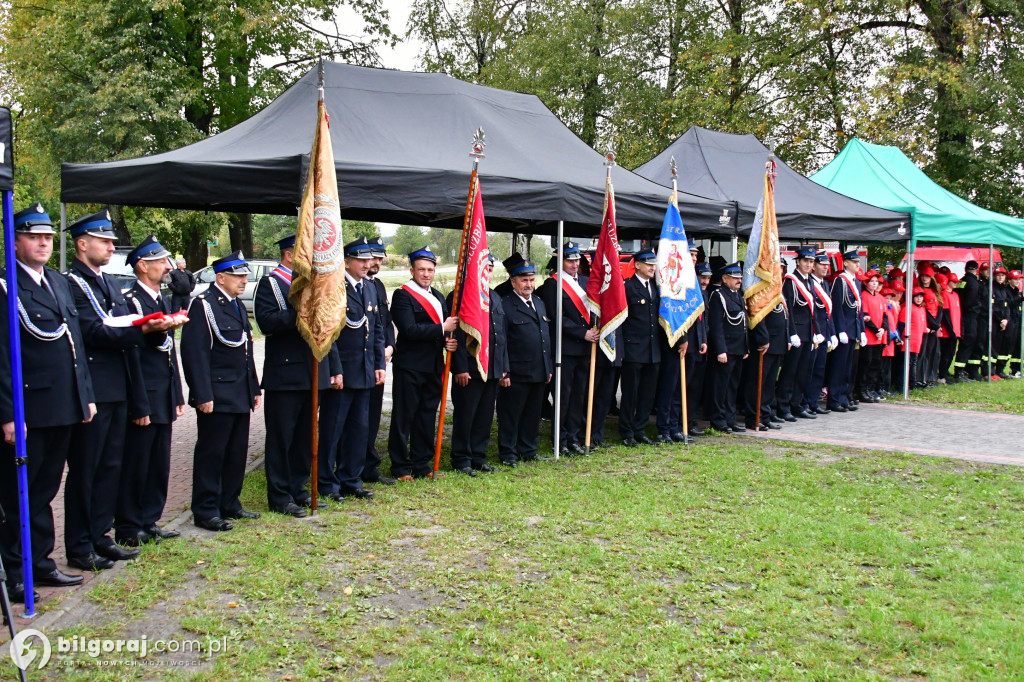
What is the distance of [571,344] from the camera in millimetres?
8633

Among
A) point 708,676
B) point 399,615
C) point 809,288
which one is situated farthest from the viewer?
point 809,288

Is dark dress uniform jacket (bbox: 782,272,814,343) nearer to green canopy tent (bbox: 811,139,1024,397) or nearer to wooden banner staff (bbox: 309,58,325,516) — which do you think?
green canopy tent (bbox: 811,139,1024,397)

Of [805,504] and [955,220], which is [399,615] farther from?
[955,220]

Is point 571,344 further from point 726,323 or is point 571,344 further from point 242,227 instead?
point 242,227

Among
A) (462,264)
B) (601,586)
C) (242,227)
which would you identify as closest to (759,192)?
(462,264)

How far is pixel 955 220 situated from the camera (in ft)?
40.6

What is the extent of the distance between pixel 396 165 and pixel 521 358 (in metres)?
2.12

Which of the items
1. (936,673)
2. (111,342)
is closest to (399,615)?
(111,342)

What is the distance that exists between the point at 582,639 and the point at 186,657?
1830 mm

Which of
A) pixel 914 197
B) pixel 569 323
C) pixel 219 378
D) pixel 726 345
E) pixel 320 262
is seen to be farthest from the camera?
pixel 914 197

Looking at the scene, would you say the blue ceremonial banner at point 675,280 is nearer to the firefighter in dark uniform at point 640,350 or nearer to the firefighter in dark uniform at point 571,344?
the firefighter in dark uniform at point 640,350

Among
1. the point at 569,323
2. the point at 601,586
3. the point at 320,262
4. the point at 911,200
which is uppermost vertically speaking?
the point at 911,200

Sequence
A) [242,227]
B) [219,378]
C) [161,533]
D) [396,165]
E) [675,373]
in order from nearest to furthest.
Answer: [161,533] < [219,378] < [396,165] < [675,373] < [242,227]

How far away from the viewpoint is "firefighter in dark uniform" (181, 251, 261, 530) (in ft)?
18.6
